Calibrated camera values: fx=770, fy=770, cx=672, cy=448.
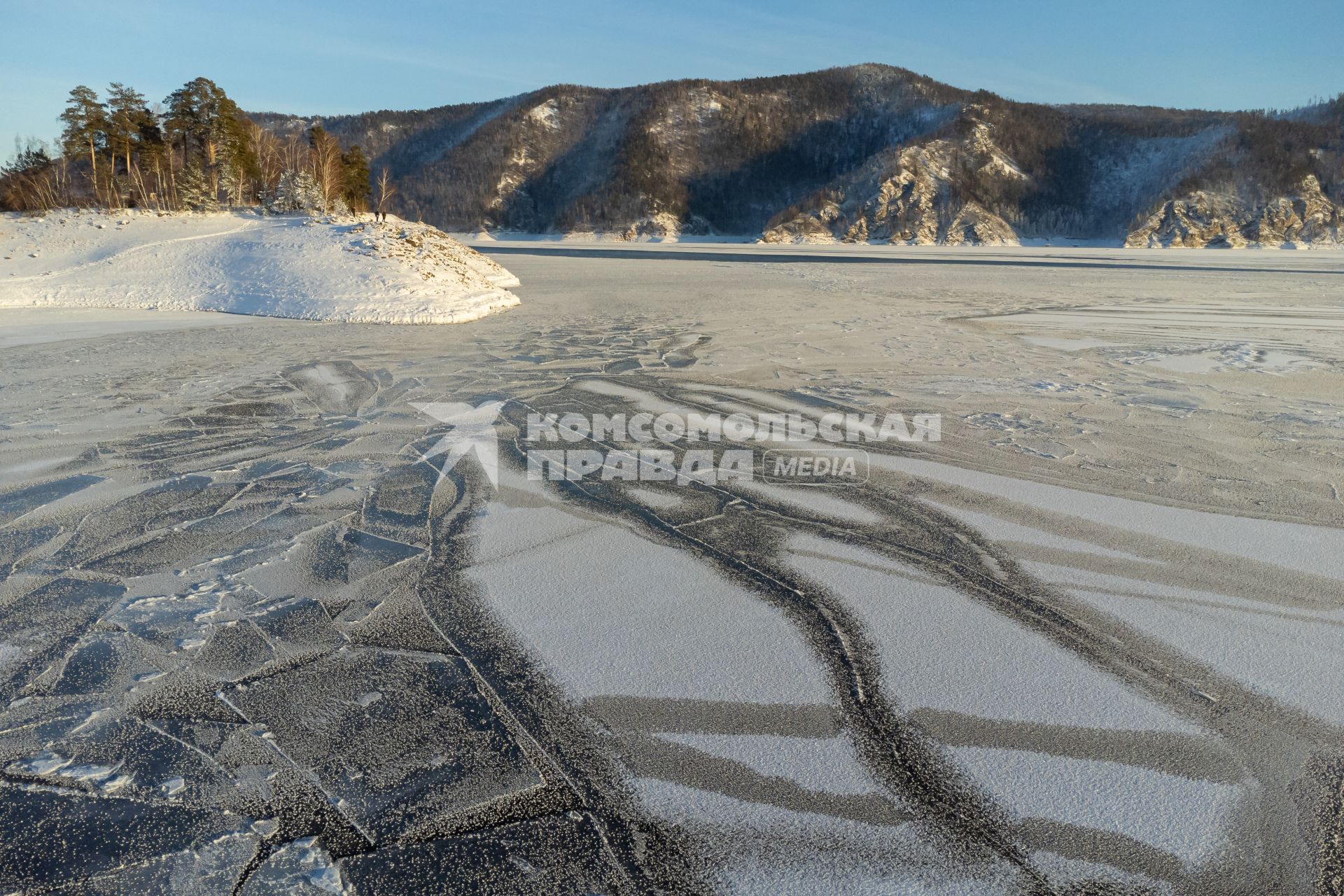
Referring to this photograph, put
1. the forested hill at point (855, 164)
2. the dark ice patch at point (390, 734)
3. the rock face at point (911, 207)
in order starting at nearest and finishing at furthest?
the dark ice patch at point (390, 734) → the forested hill at point (855, 164) → the rock face at point (911, 207)

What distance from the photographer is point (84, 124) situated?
30422 mm

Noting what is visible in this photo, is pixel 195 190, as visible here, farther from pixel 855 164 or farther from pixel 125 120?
pixel 855 164

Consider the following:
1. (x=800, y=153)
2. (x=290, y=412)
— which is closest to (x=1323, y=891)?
(x=290, y=412)

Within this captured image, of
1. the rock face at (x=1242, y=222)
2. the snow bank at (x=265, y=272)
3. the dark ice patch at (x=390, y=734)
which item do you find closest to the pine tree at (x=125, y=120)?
the snow bank at (x=265, y=272)

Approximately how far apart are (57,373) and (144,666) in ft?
24.4

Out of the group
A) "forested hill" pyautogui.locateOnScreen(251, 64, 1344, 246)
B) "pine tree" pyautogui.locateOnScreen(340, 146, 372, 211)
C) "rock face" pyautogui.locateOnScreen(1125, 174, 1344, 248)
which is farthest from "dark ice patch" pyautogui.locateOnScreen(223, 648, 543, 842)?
"forested hill" pyautogui.locateOnScreen(251, 64, 1344, 246)

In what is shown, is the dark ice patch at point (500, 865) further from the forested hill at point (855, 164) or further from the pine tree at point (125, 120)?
the forested hill at point (855, 164)

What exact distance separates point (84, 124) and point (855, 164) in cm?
12029

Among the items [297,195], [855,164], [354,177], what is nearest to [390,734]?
[297,195]

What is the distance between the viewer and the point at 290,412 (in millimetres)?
6758

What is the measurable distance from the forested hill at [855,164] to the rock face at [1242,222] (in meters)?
0.21

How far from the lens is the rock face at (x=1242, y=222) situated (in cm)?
7612

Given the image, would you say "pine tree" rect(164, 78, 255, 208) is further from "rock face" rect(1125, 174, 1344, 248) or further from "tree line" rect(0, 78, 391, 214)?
"rock face" rect(1125, 174, 1344, 248)

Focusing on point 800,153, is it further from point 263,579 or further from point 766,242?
point 263,579
